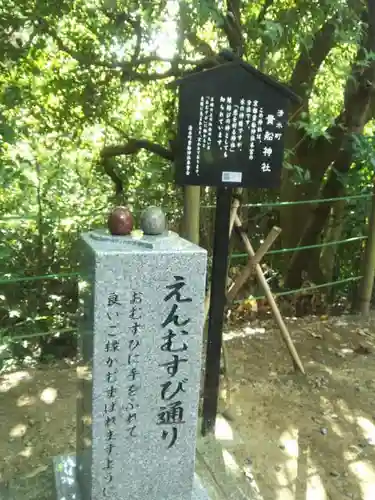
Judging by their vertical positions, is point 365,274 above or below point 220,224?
below

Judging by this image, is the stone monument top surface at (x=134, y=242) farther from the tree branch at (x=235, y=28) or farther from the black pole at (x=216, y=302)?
the tree branch at (x=235, y=28)

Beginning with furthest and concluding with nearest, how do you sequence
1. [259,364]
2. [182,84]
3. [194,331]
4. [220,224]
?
[259,364] → [220,224] → [182,84] → [194,331]

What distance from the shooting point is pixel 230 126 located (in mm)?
2545

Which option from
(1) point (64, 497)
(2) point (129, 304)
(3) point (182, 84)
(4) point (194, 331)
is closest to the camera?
(2) point (129, 304)

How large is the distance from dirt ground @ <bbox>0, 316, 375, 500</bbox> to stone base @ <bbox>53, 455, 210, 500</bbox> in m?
0.13

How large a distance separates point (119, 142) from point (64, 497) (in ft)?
10.0

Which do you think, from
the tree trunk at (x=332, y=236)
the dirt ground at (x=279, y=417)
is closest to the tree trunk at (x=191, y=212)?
the dirt ground at (x=279, y=417)

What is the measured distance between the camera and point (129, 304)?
1916 millimetres

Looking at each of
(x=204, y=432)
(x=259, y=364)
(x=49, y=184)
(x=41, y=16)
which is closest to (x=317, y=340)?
(x=259, y=364)

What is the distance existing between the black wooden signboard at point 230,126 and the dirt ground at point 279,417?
64.0 inches

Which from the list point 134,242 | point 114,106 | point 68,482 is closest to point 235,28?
point 114,106

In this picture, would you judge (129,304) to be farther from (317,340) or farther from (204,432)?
(317,340)

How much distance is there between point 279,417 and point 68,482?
1565 mm

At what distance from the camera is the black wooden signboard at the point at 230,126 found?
2492 mm
